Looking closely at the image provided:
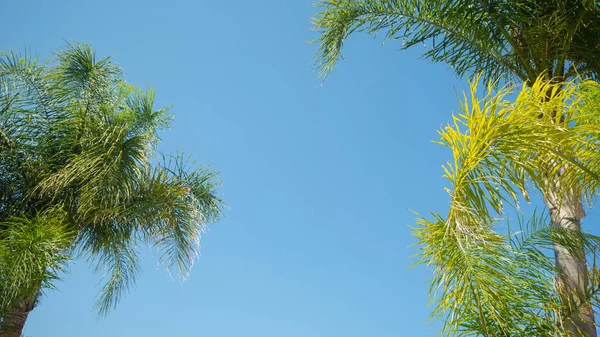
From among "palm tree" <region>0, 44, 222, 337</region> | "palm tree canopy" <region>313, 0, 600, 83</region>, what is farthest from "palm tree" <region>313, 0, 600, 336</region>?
"palm tree" <region>0, 44, 222, 337</region>

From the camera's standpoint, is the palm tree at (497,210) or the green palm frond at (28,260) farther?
the green palm frond at (28,260)

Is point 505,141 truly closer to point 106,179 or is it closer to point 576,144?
point 576,144

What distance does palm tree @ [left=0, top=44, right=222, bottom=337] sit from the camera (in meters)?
8.25

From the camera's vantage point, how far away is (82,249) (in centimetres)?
950

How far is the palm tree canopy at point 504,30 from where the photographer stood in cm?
559

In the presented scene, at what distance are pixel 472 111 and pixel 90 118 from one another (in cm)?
682

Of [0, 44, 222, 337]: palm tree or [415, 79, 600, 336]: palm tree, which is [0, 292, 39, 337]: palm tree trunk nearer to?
[0, 44, 222, 337]: palm tree

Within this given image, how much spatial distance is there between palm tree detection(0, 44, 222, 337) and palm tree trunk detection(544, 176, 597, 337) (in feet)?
18.9

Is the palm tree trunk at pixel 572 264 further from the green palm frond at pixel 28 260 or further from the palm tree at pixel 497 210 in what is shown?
the green palm frond at pixel 28 260

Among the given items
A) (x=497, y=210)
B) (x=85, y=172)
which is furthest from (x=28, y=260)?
(x=497, y=210)

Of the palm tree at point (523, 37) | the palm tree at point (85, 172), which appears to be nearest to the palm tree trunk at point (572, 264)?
the palm tree at point (523, 37)

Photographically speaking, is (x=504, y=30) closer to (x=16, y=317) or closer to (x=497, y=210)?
(x=497, y=210)

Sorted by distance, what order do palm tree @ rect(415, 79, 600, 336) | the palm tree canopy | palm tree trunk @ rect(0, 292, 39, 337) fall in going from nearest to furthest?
palm tree @ rect(415, 79, 600, 336)
the palm tree canopy
palm tree trunk @ rect(0, 292, 39, 337)

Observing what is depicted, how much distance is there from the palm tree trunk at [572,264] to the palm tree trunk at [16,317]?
7110mm
